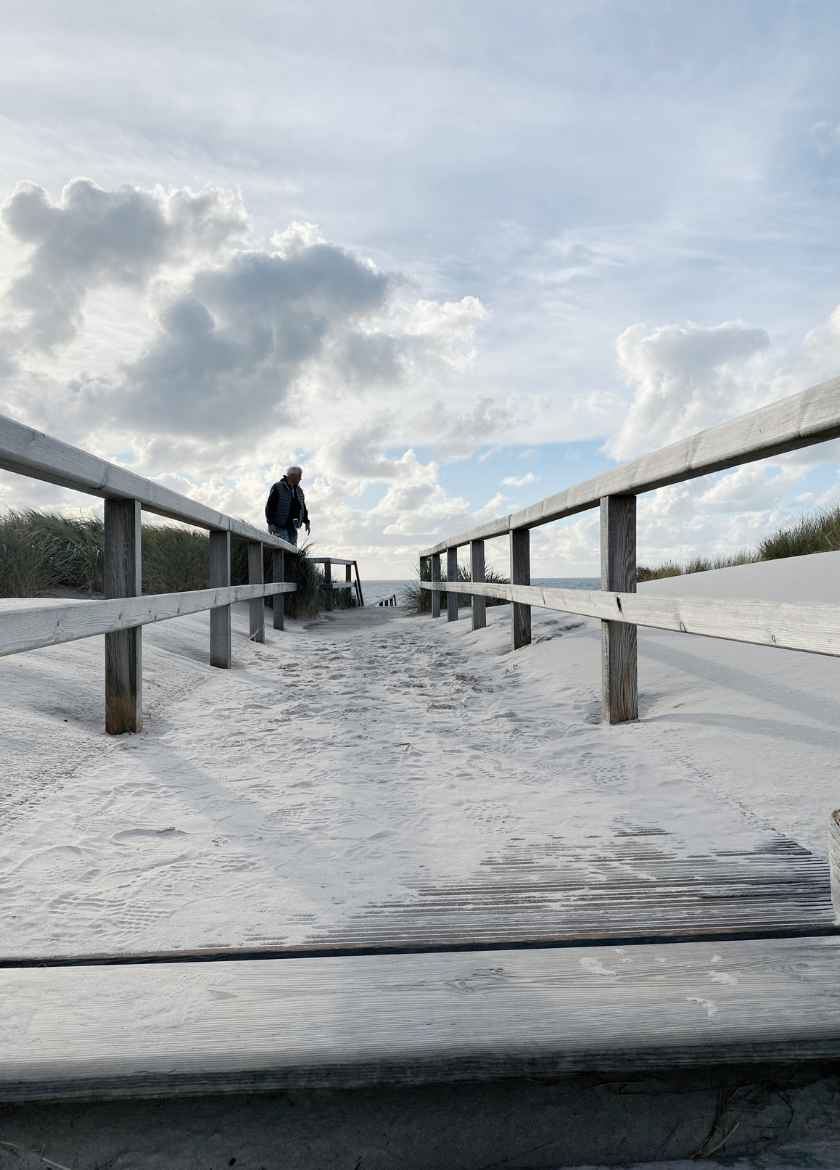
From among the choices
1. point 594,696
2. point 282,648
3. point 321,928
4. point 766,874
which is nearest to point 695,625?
point 766,874

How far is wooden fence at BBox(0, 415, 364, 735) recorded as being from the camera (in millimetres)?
2408

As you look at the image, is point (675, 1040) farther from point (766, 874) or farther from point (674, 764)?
point (674, 764)

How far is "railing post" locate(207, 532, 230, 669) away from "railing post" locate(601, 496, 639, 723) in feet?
9.78

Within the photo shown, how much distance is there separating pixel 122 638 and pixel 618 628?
229 centimetres

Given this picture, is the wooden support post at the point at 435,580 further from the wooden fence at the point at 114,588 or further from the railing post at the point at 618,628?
the railing post at the point at 618,628

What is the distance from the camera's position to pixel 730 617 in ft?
7.92

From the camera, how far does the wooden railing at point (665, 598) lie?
1.95 metres

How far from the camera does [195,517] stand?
4.65m

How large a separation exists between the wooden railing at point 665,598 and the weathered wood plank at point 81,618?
2094 millimetres

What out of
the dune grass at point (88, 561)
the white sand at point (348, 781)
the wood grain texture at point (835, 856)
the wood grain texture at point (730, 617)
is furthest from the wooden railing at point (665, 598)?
the dune grass at point (88, 561)

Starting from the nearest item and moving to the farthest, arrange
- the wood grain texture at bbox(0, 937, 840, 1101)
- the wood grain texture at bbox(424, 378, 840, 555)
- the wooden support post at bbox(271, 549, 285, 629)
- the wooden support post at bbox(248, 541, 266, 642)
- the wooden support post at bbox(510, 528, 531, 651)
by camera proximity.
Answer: the wood grain texture at bbox(0, 937, 840, 1101) → the wood grain texture at bbox(424, 378, 840, 555) → the wooden support post at bbox(510, 528, 531, 651) → the wooden support post at bbox(248, 541, 266, 642) → the wooden support post at bbox(271, 549, 285, 629)

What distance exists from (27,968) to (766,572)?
5.65 m

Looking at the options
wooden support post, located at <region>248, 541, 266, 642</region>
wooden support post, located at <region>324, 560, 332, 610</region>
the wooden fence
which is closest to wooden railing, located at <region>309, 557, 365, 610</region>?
wooden support post, located at <region>324, 560, 332, 610</region>

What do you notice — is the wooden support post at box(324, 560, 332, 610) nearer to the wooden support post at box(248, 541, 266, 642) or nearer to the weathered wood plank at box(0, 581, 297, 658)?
the wooden support post at box(248, 541, 266, 642)
